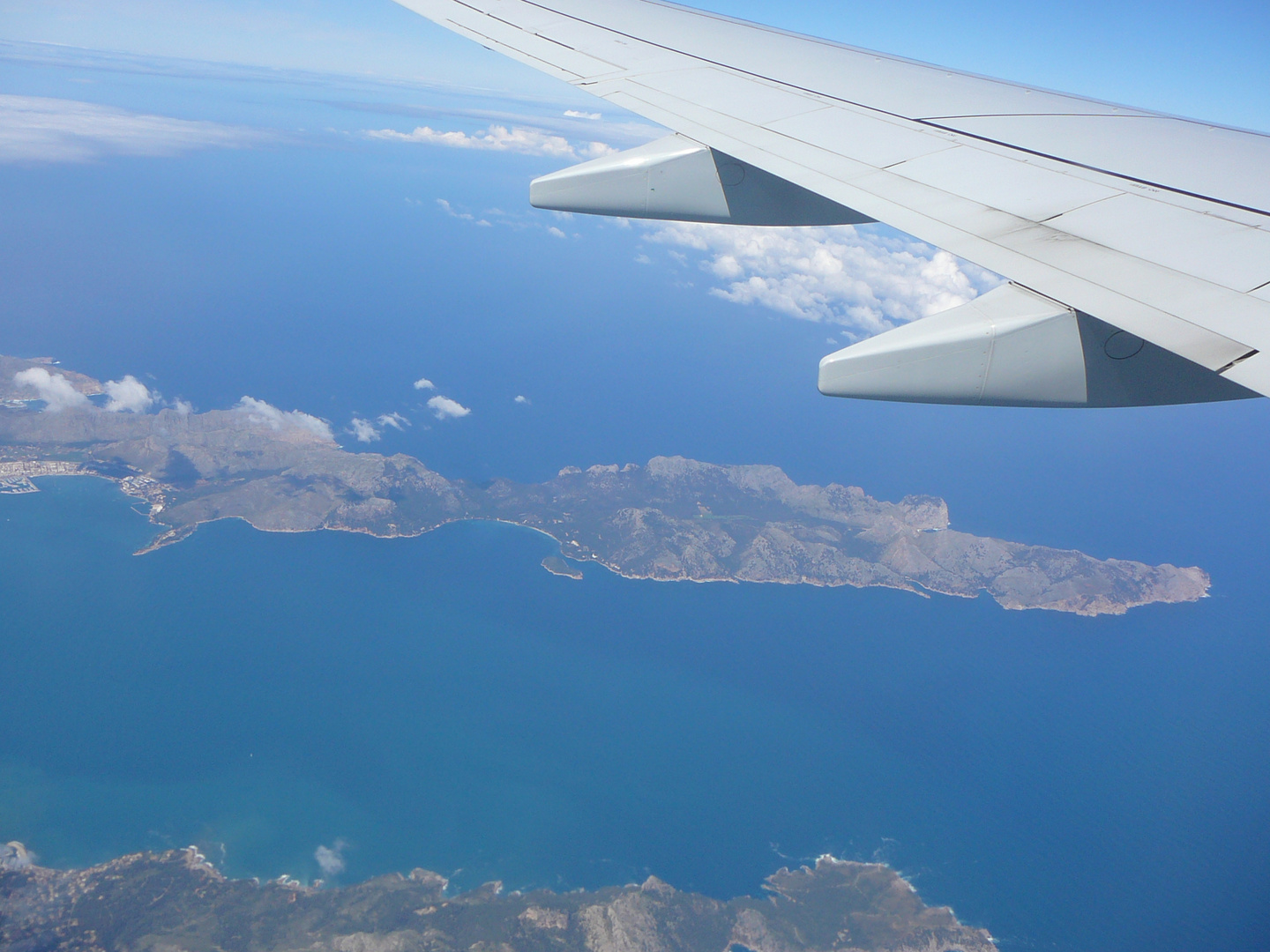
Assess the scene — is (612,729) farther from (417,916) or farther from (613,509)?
(613,509)

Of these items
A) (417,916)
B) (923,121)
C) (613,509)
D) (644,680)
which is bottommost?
(644,680)

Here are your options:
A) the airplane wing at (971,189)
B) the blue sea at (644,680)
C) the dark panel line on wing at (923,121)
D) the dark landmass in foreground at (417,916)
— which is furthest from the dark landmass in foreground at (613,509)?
the airplane wing at (971,189)

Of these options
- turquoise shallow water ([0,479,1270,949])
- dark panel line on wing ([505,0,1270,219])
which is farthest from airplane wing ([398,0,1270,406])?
turquoise shallow water ([0,479,1270,949])

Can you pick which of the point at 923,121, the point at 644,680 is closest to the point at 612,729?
the point at 644,680

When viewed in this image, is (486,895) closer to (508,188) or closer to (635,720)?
(635,720)

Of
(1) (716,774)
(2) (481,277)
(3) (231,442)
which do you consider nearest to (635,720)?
(1) (716,774)

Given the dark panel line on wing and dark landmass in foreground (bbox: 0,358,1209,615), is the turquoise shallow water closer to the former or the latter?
dark landmass in foreground (bbox: 0,358,1209,615)

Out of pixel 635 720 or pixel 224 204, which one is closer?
pixel 635 720
